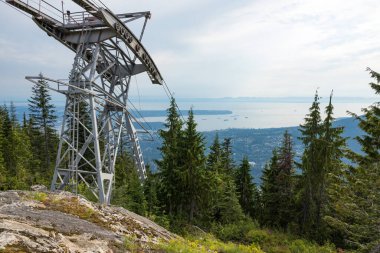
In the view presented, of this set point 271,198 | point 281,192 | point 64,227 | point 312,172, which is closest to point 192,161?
point 312,172

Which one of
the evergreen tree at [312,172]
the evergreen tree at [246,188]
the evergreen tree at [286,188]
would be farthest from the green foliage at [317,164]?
the evergreen tree at [246,188]

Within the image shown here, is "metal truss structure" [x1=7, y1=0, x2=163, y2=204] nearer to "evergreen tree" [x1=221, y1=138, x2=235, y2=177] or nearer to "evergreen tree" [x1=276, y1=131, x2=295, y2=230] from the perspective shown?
"evergreen tree" [x1=276, y1=131, x2=295, y2=230]

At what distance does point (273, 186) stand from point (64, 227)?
99.6 feet

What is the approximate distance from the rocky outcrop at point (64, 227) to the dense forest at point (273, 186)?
397 inches

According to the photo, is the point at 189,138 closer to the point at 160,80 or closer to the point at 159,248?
the point at 160,80

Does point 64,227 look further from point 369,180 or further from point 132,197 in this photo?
point 369,180

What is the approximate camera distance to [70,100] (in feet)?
55.1

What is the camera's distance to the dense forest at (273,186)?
15781mm

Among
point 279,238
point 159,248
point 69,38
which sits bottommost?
point 279,238

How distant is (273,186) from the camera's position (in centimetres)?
3397

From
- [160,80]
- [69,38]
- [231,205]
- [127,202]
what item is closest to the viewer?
[69,38]

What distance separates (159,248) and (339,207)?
1247 centimetres

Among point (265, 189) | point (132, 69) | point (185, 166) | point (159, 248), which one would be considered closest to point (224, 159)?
point (265, 189)

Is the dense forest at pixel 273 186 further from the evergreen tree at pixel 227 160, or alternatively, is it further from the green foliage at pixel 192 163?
the evergreen tree at pixel 227 160
